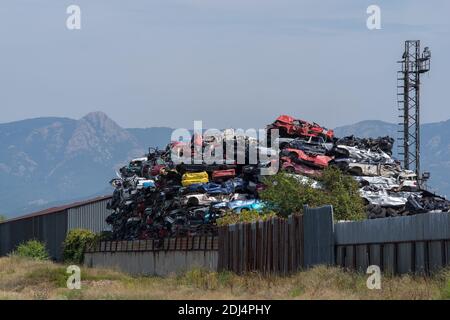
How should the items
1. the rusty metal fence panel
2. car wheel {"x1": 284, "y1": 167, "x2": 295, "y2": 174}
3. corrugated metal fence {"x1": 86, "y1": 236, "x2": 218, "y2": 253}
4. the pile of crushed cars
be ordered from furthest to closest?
car wheel {"x1": 284, "y1": 167, "x2": 295, "y2": 174}, the pile of crushed cars, corrugated metal fence {"x1": 86, "y1": 236, "x2": 218, "y2": 253}, the rusty metal fence panel

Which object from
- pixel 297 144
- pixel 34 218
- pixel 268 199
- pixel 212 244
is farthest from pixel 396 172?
pixel 34 218

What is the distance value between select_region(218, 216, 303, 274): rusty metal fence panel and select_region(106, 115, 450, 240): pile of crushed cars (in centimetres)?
764

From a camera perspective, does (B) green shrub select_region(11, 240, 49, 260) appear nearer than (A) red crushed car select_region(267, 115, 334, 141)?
No

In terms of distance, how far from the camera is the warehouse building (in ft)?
262

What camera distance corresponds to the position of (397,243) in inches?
1025

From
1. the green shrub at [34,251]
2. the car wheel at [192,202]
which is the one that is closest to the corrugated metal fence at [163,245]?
the car wheel at [192,202]

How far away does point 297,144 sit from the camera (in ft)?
179

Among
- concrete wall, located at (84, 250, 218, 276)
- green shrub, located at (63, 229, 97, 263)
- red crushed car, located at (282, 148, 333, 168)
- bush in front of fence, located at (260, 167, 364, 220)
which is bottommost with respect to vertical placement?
green shrub, located at (63, 229, 97, 263)

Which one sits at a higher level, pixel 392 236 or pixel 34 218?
pixel 392 236

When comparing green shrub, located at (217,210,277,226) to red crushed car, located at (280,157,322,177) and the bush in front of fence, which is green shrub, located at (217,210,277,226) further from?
red crushed car, located at (280,157,322,177)

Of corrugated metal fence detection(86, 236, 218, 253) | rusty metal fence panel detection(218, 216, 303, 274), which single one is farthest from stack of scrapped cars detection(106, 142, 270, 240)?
rusty metal fence panel detection(218, 216, 303, 274)

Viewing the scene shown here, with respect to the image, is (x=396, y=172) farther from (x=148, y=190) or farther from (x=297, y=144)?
(x=148, y=190)
